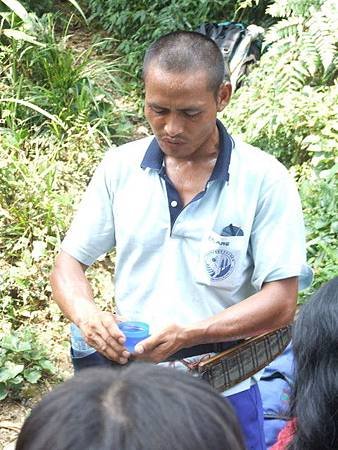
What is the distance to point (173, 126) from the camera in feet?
7.60

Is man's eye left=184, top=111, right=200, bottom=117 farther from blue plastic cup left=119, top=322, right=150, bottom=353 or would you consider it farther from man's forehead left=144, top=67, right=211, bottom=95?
blue plastic cup left=119, top=322, right=150, bottom=353

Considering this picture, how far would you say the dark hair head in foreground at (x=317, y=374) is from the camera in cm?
170

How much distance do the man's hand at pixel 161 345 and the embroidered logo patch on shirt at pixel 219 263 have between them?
8.0 inches

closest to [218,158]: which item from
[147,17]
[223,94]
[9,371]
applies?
[223,94]

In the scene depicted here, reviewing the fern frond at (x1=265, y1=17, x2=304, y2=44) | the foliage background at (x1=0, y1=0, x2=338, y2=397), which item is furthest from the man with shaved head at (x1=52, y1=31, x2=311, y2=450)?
the fern frond at (x1=265, y1=17, x2=304, y2=44)

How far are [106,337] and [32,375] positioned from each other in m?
1.94

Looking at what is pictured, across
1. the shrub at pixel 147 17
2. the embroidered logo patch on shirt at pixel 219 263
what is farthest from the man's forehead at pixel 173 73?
the shrub at pixel 147 17

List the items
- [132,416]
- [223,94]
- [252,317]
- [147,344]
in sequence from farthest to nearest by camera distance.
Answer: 1. [223,94]
2. [252,317]
3. [147,344]
4. [132,416]

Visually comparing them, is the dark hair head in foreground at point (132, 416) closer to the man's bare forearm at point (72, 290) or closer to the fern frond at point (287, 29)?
the man's bare forearm at point (72, 290)

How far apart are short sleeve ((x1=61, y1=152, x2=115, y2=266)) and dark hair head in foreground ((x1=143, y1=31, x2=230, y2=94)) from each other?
13.2 inches

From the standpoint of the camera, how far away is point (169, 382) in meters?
1.17

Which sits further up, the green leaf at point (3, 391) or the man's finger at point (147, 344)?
the man's finger at point (147, 344)

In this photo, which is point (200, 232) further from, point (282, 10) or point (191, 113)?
point (282, 10)

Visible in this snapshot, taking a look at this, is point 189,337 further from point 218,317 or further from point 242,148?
point 242,148
